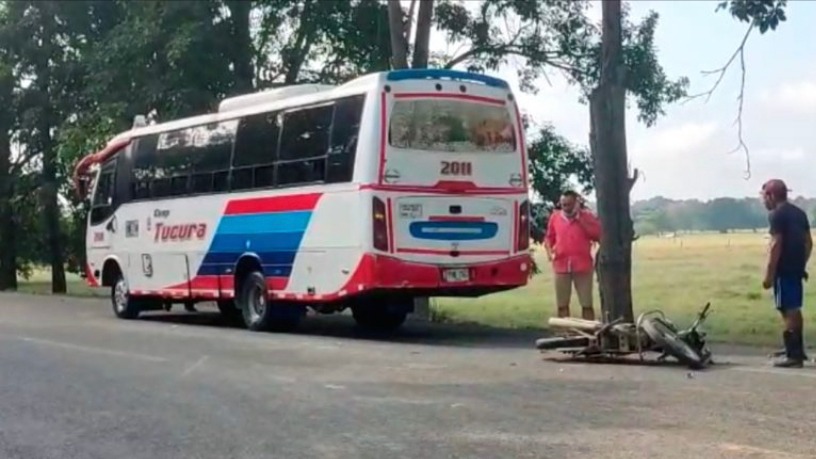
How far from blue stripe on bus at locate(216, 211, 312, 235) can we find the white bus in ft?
0.07

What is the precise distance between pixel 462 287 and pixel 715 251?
25.7 m

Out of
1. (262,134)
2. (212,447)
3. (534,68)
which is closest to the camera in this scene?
(212,447)

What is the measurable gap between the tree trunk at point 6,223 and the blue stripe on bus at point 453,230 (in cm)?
2385

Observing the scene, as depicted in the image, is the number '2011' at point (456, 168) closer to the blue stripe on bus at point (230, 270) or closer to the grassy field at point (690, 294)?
the blue stripe on bus at point (230, 270)

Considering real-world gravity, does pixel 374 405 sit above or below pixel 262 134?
below

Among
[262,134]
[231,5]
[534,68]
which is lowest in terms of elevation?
[262,134]

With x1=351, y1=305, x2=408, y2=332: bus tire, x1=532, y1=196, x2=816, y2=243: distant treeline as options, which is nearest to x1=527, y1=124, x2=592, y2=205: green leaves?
x1=532, y1=196, x2=816, y2=243: distant treeline

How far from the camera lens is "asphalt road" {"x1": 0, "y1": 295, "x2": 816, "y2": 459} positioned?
8.43 meters

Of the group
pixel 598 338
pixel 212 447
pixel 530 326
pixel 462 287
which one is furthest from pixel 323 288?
pixel 212 447

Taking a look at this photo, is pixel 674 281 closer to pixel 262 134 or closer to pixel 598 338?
pixel 262 134

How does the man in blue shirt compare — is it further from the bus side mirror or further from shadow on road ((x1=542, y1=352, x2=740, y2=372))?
the bus side mirror

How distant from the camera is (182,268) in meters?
20.9

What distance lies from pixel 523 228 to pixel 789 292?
557 cm

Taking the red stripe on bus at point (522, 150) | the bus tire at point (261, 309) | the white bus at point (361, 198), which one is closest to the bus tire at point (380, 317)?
the white bus at point (361, 198)
